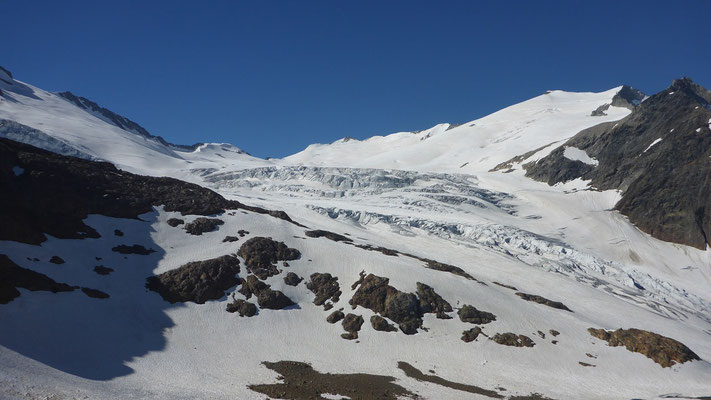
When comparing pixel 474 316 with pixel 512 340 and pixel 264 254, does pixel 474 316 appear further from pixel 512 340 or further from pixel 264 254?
pixel 264 254

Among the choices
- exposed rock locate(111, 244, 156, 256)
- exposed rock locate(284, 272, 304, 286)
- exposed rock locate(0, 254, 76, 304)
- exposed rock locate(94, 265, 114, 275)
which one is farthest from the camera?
exposed rock locate(284, 272, 304, 286)

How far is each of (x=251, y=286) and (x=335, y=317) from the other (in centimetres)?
1310

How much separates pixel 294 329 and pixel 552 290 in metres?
47.7

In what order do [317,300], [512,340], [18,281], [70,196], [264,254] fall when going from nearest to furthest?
[18,281] → [512,340] → [317,300] → [70,196] → [264,254]

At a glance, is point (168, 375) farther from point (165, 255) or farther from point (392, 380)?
point (165, 255)

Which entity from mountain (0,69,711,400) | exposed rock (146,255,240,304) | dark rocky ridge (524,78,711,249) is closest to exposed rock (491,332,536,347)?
mountain (0,69,711,400)

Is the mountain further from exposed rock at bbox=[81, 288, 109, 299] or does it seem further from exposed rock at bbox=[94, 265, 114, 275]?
exposed rock at bbox=[94, 265, 114, 275]

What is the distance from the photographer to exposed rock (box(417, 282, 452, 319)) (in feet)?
181

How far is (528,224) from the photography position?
116 m

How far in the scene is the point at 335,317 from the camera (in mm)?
53781

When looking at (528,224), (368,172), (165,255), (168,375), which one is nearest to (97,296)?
(165,255)

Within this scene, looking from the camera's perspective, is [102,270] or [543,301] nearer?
[102,270]

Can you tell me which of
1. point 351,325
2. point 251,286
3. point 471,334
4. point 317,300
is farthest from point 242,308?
point 471,334

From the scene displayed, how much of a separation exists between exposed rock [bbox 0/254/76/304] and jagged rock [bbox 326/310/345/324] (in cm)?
3073
